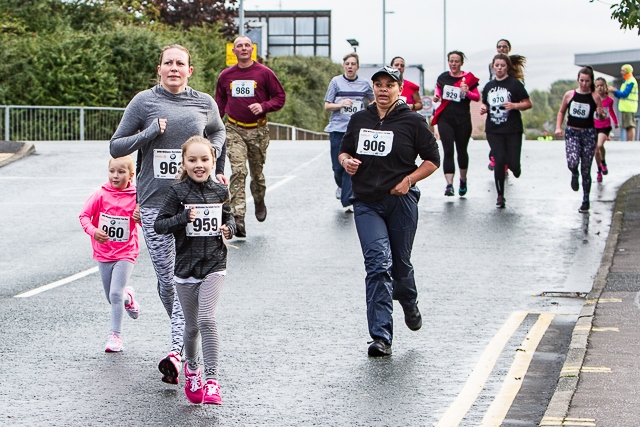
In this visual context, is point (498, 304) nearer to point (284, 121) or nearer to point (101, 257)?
point (101, 257)

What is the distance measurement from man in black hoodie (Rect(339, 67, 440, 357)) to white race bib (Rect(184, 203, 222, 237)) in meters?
1.77

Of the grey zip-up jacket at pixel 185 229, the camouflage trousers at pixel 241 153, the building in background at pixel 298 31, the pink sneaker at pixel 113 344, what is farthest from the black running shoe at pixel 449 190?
the building in background at pixel 298 31

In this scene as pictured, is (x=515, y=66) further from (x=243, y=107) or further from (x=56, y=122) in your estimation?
(x=56, y=122)

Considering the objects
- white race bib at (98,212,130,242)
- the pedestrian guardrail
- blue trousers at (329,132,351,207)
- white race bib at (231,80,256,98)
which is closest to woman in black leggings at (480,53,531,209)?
blue trousers at (329,132,351,207)

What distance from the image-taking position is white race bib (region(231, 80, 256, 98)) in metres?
14.2

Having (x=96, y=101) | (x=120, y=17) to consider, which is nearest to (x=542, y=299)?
(x=96, y=101)

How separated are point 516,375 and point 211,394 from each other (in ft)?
6.42

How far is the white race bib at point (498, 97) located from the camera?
16359 mm

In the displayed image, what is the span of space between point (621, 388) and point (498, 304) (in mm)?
3445

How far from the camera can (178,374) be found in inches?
290

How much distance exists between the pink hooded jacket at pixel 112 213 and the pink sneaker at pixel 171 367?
1.42 meters

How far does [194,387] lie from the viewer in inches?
272

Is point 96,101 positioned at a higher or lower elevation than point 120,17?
lower

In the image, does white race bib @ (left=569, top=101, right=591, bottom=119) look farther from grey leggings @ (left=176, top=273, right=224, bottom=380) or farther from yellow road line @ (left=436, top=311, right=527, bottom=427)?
grey leggings @ (left=176, top=273, right=224, bottom=380)
